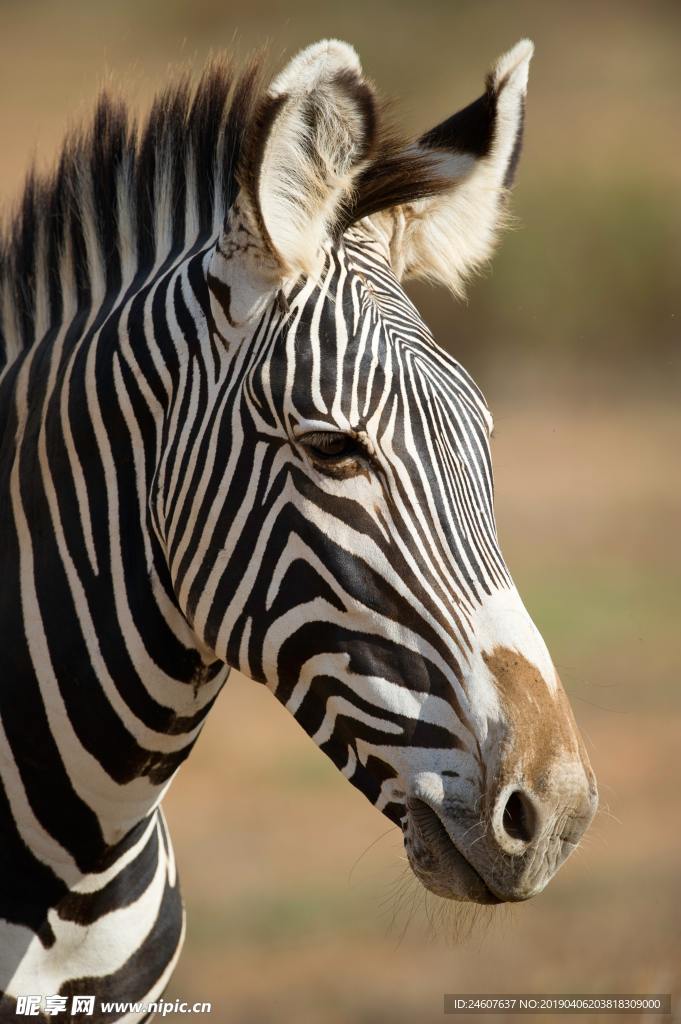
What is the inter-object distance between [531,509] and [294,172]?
55.4 ft

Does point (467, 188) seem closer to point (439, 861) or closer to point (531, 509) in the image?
point (439, 861)

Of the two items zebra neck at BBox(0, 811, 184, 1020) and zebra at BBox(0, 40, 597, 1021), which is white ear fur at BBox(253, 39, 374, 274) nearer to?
zebra at BBox(0, 40, 597, 1021)

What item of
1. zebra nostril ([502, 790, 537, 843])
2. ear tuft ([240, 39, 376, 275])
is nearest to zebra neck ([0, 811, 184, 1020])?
zebra nostril ([502, 790, 537, 843])

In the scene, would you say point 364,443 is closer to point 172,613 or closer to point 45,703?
point 172,613

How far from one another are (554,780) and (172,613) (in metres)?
1.01

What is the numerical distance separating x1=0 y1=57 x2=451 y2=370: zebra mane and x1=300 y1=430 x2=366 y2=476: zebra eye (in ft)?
2.78

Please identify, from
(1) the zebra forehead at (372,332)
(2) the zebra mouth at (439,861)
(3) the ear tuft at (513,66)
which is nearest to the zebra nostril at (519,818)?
(2) the zebra mouth at (439,861)

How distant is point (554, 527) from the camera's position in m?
18.7

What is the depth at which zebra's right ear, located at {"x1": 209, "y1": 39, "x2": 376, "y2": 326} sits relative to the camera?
2.57 m

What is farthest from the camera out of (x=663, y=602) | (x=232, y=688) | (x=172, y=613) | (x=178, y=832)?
(x=663, y=602)

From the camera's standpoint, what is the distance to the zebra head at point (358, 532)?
2439 millimetres

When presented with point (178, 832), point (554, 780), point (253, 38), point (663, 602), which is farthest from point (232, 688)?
point (253, 38)

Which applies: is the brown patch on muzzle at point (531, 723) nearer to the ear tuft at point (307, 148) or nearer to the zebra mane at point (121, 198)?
the ear tuft at point (307, 148)

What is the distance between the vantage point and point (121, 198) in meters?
3.24
